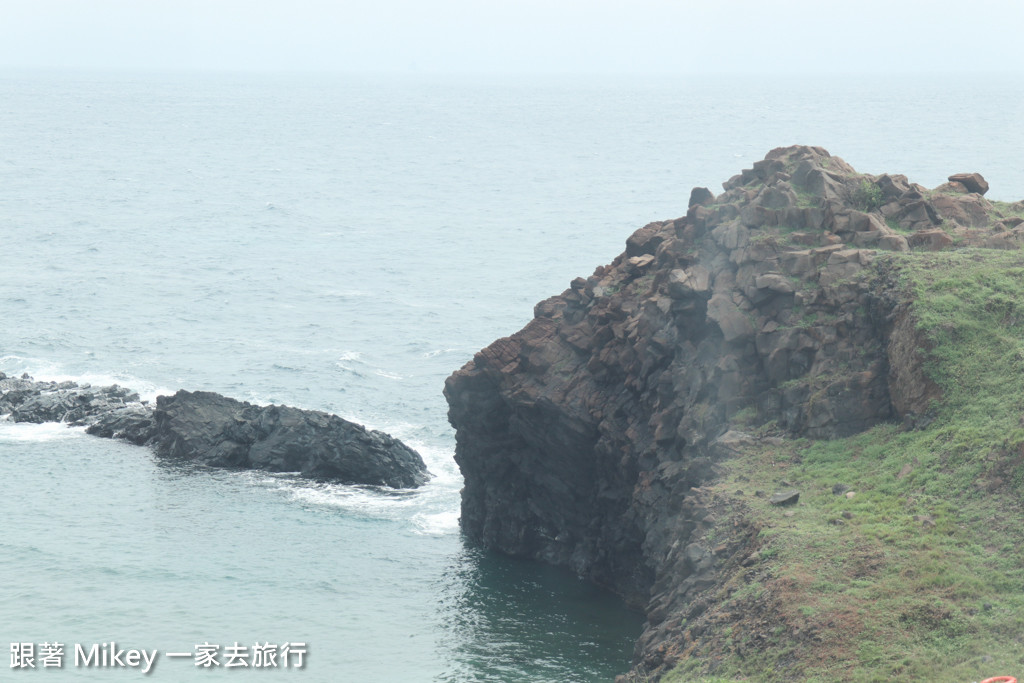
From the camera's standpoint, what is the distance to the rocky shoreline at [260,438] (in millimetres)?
67312

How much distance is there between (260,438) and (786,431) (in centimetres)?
3563

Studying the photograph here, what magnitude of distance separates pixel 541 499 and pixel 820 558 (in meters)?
24.6

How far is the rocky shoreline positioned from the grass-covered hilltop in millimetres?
9266

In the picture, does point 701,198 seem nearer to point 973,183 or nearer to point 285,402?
point 973,183

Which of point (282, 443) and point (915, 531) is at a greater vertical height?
point (915, 531)

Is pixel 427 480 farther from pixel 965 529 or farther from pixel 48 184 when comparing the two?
pixel 48 184

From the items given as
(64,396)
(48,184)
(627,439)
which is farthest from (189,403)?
(48,184)

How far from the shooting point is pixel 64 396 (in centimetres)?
7869

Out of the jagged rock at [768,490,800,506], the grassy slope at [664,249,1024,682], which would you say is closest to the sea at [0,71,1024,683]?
the jagged rock at [768,490,800,506]

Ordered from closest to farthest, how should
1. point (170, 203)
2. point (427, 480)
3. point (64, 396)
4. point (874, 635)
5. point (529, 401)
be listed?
point (874, 635), point (529, 401), point (427, 480), point (64, 396), point (170, 203)

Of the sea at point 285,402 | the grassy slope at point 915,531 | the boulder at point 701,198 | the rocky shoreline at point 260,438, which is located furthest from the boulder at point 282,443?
the grassy slope at point 915,531

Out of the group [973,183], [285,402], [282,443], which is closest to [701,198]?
[973,183]

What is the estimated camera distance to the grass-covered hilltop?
31984mm

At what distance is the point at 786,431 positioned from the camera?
4384 cm
